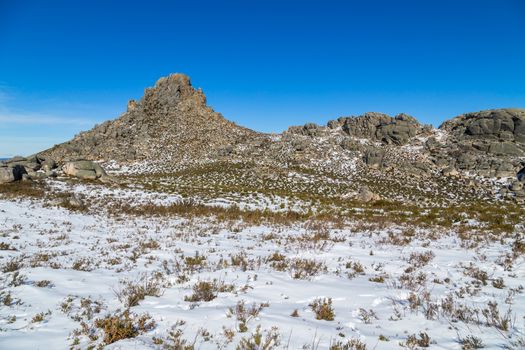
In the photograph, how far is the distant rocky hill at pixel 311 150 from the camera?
52.7 meters

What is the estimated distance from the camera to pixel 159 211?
1914 cm

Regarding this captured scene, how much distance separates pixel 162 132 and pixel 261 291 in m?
79.3

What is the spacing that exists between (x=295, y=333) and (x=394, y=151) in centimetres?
8230

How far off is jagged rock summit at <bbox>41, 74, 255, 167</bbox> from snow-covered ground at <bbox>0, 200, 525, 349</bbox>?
56570mm

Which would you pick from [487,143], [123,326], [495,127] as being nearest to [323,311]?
[123,326]

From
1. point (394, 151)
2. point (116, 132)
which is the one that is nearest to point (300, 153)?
point (394, 151)

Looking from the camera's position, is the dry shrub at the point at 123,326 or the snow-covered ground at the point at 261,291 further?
the snow-covered ground at the point at 261,291

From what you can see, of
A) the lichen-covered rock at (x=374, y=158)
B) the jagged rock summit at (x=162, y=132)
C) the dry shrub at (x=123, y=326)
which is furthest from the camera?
the jagged rock summit at (x=162, y=132)

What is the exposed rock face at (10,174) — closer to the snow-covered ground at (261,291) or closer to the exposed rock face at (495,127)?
the snow-covered ground at (261,291)

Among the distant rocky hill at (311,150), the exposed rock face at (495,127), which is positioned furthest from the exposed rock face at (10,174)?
the exposed rock face at (495,127)

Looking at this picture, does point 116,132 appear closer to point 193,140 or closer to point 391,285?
point 193,140

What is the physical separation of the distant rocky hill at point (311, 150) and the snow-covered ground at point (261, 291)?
105 feet

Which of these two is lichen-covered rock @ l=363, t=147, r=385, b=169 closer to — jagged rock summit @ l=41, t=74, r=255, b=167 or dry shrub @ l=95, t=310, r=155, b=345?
jagged rock summit @ l=41, t=74, r=255, b=167

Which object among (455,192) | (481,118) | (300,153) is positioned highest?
(481,118)
